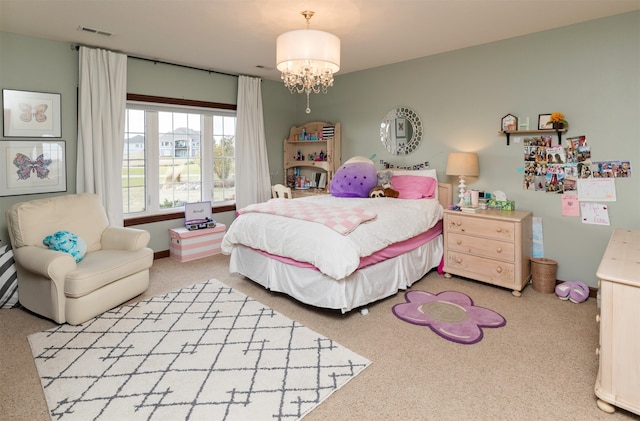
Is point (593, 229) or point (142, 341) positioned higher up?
point (593, 229)

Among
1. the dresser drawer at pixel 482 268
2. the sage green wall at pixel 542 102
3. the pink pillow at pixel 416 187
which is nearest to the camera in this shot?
the sage green wall at pixel 542 102

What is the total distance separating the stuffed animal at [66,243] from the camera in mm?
2938

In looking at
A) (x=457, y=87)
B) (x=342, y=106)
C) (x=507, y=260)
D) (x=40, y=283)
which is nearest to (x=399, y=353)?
(x=507, y=260)

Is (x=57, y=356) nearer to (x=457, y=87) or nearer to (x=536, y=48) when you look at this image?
(x=457, y=87)

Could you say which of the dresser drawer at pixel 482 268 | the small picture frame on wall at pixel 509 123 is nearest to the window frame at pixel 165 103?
the dresser drawer at pixel 482 268

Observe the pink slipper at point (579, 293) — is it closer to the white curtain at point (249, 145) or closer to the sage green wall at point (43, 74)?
the white curtain at point (249, 145)

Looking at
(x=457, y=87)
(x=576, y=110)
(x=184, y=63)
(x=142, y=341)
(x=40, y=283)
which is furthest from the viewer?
(x=184, y=63)

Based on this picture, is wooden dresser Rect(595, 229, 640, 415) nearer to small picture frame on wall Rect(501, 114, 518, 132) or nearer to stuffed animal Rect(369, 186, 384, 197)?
small picture frame on wall Rect(501, 114, 518, 132)

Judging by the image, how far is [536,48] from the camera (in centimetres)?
347

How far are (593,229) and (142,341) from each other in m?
3.82

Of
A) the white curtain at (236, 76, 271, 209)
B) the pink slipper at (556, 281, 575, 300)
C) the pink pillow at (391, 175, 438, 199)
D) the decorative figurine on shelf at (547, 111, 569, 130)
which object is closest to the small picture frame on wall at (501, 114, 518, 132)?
the decorative figurine on shelf at (547, 111, 569, 130)

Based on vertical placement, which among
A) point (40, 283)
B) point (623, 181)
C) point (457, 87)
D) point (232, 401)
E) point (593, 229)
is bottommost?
point (232, 401)

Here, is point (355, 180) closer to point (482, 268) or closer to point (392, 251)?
point (392, 251)

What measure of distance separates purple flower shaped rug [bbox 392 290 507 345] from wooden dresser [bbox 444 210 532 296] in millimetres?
380
